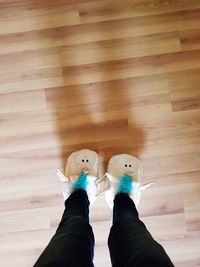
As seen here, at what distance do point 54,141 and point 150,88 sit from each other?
1.42ft

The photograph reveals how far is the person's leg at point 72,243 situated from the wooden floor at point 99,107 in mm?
236

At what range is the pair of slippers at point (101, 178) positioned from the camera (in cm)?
114

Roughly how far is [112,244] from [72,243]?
0.44 ft

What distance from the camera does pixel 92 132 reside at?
1232 mm

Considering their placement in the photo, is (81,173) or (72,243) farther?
(81,173)

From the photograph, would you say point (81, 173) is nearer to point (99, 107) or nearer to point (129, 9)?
point (99, 107)

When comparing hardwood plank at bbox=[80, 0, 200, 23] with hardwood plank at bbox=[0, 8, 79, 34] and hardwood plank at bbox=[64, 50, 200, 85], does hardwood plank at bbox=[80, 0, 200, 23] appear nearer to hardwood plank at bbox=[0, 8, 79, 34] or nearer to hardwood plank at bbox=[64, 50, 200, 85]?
hardwood plank at bbox=[0, 8, 79, 34]

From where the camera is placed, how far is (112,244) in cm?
89

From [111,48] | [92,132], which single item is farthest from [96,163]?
[111,48]

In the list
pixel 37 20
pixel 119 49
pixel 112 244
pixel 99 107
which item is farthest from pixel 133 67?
pixel 112 244

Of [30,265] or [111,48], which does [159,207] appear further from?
[111,48]

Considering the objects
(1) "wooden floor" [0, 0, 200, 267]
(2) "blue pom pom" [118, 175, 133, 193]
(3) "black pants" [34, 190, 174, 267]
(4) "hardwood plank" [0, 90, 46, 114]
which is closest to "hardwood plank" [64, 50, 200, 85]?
(1) "wooden floor" [0, 0, 200, 267]

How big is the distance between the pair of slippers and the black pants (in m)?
0.10

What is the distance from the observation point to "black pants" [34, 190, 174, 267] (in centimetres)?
73
